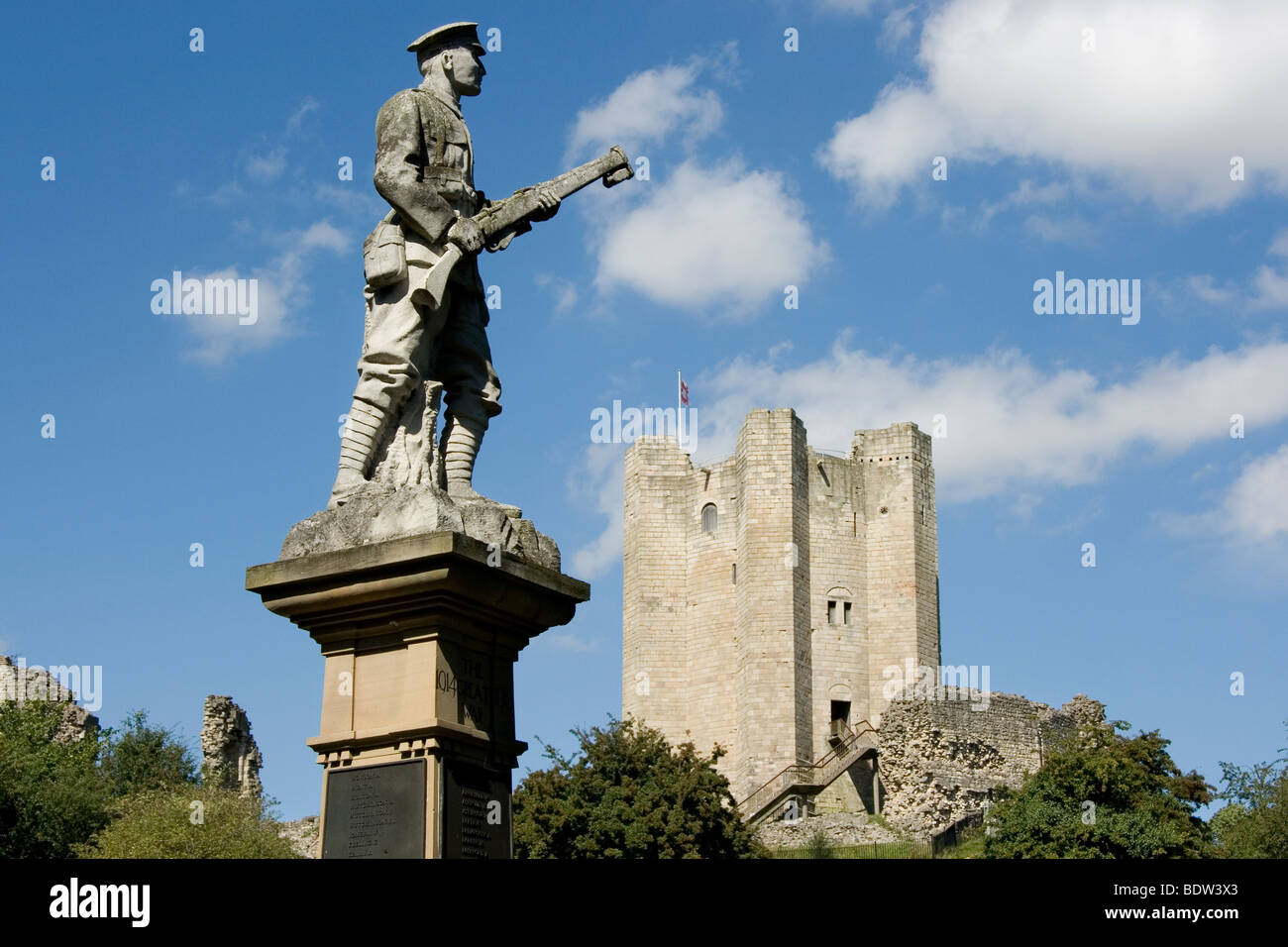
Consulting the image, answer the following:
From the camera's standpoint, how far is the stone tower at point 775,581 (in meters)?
78.9

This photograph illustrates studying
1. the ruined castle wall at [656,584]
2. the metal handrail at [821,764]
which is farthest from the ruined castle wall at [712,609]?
the metal handrail at [821,764]

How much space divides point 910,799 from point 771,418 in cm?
1983

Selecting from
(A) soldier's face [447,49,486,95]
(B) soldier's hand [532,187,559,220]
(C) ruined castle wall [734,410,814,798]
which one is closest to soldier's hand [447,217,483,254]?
(B) soldier's hand [532,187,559,220]

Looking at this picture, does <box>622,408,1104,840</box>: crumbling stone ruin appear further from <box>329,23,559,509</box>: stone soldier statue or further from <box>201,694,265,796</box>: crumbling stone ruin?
<box>329,23,559,509</box>: stone soldier statue

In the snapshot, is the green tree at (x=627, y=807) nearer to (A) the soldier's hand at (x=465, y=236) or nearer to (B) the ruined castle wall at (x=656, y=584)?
(B) the ruined castle wall at (x=656, y=584)

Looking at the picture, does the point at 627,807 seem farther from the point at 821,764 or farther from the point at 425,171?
the point at 425,171

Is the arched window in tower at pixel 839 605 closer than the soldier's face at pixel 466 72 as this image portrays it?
No

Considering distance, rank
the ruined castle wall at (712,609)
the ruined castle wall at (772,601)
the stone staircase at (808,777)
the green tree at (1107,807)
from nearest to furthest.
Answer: the green tree at (1107,807), the stone staircase at (808,777), the ruined castle wall at (772,601), the ruined castle wall at (712,609)

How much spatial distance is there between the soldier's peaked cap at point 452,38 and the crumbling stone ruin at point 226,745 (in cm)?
4516

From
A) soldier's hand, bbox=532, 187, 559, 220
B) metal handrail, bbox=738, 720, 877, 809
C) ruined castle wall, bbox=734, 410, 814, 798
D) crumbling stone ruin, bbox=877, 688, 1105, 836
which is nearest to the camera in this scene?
soldier's hand, bbox=532, 187, 559, 220

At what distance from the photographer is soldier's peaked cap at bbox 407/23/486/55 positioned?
9.93 meters

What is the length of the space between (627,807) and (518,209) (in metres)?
38.0

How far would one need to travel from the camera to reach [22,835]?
1777 inches

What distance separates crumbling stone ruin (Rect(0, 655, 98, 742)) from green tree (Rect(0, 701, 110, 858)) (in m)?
1.81
